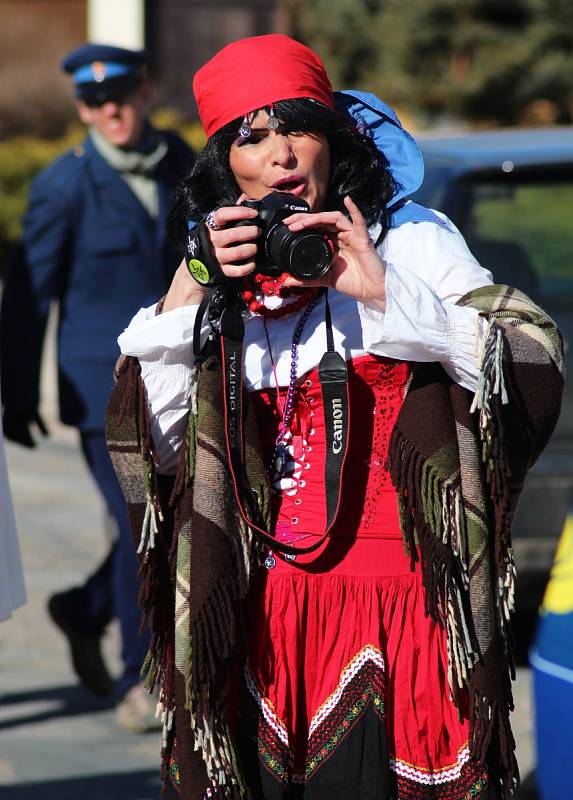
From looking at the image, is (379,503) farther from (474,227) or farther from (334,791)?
(474,227)

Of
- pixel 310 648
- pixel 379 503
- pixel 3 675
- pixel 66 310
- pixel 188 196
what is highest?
pixel 188 196

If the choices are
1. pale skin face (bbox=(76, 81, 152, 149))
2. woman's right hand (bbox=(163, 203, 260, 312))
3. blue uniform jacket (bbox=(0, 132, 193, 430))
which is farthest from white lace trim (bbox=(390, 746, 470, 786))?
pale skin face (bbox=(76, 81, 152, 149))

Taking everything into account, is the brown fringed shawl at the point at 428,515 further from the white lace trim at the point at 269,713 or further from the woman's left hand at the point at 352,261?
the woman's left hand at the point at 352,261

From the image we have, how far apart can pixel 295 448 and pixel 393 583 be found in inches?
11.6

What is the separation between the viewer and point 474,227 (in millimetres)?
4836

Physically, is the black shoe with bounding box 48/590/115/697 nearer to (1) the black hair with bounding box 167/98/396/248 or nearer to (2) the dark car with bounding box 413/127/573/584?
(2) the dark car with bounding box 413/127/573/584

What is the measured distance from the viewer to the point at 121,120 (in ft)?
15.2

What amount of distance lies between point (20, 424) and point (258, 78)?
2.40 meters

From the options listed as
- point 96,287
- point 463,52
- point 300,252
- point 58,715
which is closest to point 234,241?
point 300,252

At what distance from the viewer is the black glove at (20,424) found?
451 cm

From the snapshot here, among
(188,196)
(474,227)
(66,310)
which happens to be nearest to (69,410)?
(66,310)

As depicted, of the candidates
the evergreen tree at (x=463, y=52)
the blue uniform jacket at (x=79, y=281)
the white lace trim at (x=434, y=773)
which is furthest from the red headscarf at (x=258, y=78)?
the evergreen tree at (x=463, y=52)

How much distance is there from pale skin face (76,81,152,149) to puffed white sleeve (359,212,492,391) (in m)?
2.35

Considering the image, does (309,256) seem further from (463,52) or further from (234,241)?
(463,52)
